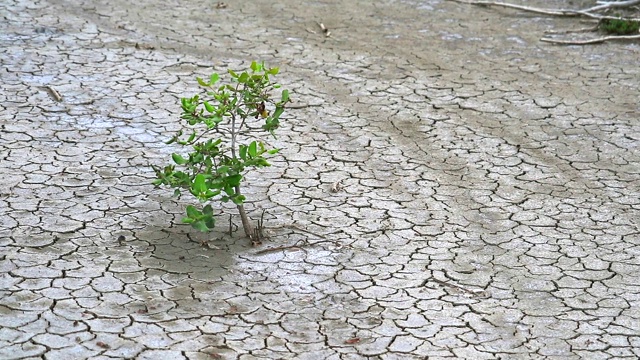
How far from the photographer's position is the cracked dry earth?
4176 millimetres

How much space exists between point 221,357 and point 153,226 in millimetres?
1357

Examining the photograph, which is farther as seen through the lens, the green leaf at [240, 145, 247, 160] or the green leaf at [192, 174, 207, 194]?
the green leaf at [240, 145, 247, 160]

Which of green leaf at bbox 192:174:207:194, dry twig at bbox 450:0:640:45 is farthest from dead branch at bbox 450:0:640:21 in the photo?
green leaf at bbox 192:174:207:194

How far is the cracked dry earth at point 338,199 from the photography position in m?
4.18

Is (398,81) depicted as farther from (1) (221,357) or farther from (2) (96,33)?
(1) (221,357)

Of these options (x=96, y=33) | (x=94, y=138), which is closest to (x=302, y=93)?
(x=94, y=138)

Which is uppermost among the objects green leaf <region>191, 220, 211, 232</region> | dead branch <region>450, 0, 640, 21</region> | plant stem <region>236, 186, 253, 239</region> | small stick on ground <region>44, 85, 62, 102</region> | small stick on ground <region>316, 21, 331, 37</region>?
dead branch <region>450, 0, 640, 21</region>

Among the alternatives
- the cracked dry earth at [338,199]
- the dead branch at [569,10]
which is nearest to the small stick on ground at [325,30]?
the cracked dry earth at [338,199]

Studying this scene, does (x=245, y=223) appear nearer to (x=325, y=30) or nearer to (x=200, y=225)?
(x=200, y=225)

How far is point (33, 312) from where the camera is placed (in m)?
4.17

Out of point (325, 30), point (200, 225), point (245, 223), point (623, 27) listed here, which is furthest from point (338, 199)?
point (623, 27)

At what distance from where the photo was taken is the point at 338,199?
5555mm

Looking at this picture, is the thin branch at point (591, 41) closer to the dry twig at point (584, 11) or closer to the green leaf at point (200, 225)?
the dry twig at point (584, 11)

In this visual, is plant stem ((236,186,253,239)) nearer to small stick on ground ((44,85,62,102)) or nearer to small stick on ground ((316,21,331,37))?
small stick on ground ((44,85,62,102))
